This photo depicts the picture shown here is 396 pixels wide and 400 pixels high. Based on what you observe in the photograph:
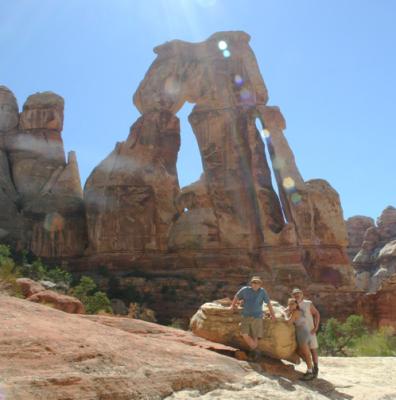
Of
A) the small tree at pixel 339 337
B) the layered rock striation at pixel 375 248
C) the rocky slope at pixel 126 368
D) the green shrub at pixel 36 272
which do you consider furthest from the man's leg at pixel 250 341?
the layered rock striation at pixel 375 248

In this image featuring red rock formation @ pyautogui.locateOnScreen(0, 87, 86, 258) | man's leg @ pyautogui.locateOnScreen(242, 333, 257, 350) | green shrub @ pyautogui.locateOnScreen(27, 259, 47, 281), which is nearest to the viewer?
man's leg @ pyautogui.locateOnScreen(242, 333, 257, 350)

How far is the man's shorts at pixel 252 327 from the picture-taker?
9.70 meters

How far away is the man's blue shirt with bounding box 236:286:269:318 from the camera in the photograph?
31.9ft

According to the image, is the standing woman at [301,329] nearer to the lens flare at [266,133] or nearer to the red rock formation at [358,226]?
the lens flare at [266,133]

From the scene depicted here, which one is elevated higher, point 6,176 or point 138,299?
point 6,176

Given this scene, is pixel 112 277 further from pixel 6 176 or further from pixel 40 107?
pixel 40 107

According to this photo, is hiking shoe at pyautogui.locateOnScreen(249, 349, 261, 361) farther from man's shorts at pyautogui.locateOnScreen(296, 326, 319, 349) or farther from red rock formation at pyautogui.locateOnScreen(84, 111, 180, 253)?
red rock formation at pyautogui.locateOnScreen(84, 111, 180, 253)

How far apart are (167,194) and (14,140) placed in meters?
11.6

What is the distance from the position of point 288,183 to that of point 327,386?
21741 mm

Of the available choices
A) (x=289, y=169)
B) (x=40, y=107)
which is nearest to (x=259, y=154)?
(x=289, y=169)

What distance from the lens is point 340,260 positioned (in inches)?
1173

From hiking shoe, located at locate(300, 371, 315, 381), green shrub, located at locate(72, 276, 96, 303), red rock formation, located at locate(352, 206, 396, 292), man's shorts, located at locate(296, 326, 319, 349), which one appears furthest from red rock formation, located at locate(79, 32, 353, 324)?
red rock formation, located at locate(352, 206, 396, 292)

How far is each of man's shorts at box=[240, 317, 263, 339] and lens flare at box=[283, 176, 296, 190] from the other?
69.6 ft

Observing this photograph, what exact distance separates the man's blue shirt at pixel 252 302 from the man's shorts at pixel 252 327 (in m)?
0.07
